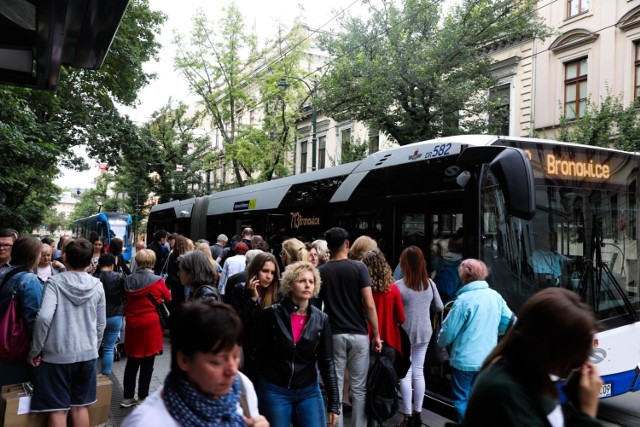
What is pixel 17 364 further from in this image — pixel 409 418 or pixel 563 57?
pixel 563 57

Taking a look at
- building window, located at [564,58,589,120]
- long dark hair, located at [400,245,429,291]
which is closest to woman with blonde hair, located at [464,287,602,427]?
long dark hair, located at [400,245,429,291]

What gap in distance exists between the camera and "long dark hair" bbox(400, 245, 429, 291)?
18.8 feet

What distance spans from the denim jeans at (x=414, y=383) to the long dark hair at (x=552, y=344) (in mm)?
3966

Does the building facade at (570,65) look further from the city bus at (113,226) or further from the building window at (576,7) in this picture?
the city bus at (113,226)

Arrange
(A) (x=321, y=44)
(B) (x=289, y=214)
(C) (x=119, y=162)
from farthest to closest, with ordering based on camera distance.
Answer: (C) (x=119, y=162) < (A) (x=321, y=44) < (B) (x=289, y=214)

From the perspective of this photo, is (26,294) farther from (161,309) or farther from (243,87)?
(243,87)

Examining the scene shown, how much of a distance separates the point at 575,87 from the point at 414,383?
17.4 meters

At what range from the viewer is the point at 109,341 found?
686 cm

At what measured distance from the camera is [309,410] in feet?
12.6

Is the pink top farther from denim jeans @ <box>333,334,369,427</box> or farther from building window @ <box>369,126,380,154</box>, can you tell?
building window @ <box>369,126,380,154</box>

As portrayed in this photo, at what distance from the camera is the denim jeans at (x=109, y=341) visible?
679 centimetres

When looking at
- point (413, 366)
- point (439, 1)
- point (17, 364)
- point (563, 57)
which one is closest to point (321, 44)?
point (439, 1)

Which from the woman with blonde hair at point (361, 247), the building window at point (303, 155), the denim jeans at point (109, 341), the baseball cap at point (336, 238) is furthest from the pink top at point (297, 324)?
the building window at point (303, 155)

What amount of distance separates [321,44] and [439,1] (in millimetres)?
4421
